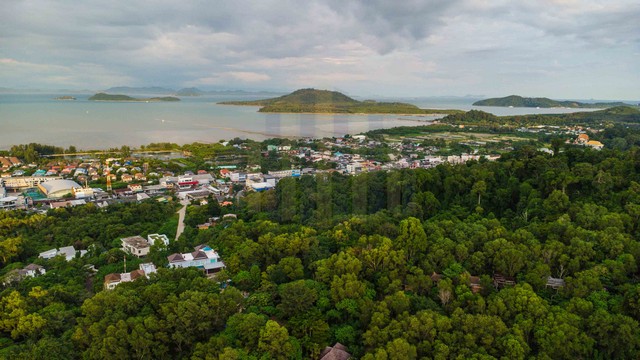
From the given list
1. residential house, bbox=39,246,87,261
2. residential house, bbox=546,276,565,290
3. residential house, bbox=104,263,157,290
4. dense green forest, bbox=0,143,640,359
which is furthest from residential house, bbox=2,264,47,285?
residential house, bbox=546,276,565,290

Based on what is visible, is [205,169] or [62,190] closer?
[62,190]

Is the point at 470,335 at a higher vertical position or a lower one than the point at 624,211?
lower

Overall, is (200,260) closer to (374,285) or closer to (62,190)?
(374,285)

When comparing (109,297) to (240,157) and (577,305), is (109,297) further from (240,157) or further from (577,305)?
(240,157)

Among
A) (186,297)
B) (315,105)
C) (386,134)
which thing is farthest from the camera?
(315,105)

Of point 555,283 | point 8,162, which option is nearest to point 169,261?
point 555,283

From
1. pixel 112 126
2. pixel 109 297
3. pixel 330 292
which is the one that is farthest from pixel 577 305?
pixel 112 126

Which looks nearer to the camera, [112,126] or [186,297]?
[186,297]
